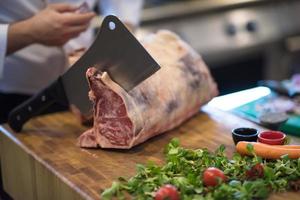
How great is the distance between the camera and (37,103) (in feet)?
4.50

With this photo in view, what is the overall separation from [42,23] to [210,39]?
1640 mm

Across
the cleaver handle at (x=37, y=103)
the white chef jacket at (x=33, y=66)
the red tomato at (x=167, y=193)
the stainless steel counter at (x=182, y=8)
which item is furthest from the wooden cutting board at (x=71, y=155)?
the stainless steel counter at (x=182, y=8)

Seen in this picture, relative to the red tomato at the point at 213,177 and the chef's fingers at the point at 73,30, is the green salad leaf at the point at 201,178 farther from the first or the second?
the chef's fingers at the point at 73,30

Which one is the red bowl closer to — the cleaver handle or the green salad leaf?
the green salad leaf

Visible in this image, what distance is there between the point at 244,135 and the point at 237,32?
1887mm

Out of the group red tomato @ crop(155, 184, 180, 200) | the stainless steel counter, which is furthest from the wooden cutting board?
the stainless steel counter

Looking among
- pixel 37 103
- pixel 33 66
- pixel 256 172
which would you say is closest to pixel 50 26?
pixel 37 103

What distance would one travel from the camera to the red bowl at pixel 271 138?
117 centimetres

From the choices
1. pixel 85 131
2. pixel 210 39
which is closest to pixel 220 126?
pixel 85 131

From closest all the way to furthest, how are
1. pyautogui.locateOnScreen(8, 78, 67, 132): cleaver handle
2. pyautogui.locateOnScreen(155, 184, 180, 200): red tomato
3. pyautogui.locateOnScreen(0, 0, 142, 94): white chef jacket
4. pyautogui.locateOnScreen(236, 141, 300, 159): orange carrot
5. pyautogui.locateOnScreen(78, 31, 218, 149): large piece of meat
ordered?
pyautogui.locateOnScreen(155, 184, 180, 200): red tomato, pyautogui.locateOnScreen(236, 141, 300, 159): orange carrot, pyautogui.locateOnScreen(78, 31, 218, 149): large piece of meat, pyautogui.locateOnScreen(8, 78, 67, 132): cleaver handle, pyautogui.locateOnScreen(0, 0, 142, 94): white chef jacket

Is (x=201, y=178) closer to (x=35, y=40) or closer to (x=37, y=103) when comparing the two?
(x=37, y=103)

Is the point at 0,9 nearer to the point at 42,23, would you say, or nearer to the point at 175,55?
the point at 42,23

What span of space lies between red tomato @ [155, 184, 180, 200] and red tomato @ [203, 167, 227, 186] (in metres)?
0.07

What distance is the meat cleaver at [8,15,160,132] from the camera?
1.19 m
